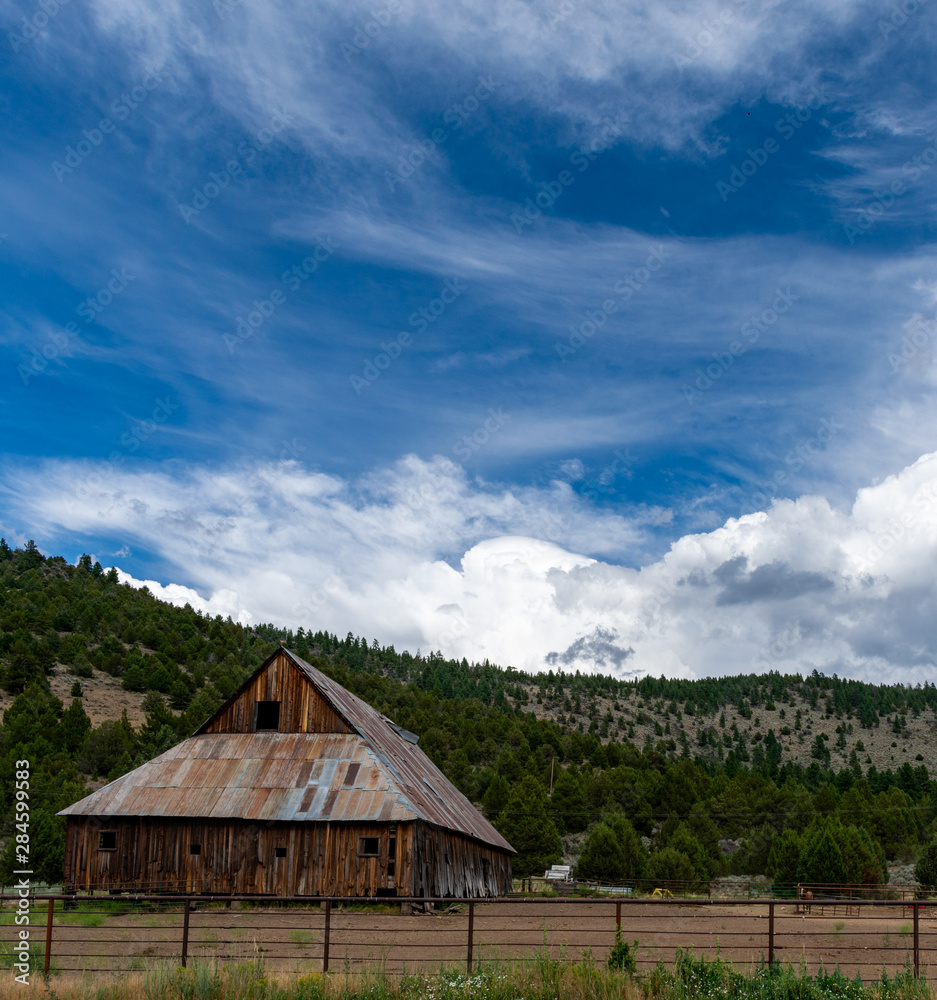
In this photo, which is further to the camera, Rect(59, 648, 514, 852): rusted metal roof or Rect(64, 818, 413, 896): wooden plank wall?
Rect(59, 648, 514, 852): rusted metal roof

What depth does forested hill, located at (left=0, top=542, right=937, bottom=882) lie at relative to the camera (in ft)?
197

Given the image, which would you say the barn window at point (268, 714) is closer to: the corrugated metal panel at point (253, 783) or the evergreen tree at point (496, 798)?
the corrugated metal panel at point (253, 783)

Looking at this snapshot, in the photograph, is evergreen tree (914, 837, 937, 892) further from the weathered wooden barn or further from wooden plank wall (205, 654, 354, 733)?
wooden plank wall (205, 654, 354, 733)

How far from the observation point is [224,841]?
104ft

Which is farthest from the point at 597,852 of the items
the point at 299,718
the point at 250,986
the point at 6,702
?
the point at 6,702

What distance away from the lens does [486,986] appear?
42.0 feet

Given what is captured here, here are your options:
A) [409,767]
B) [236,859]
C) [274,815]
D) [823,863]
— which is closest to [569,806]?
[823,863]

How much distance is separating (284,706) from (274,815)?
18.7 ft

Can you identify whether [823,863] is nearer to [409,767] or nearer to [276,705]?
[409,767]

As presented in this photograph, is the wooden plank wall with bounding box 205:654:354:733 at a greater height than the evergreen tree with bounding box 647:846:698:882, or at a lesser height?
greater

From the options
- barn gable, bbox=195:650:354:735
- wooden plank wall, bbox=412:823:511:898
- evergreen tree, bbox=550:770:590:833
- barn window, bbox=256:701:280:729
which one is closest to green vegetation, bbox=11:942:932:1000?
wooden plank wall, bbox=412:823:511:898

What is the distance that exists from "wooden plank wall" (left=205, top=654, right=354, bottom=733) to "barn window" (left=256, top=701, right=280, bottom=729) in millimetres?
199

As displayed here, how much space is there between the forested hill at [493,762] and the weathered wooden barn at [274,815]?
13.2 m

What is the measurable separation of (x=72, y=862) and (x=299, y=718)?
9.48 m
